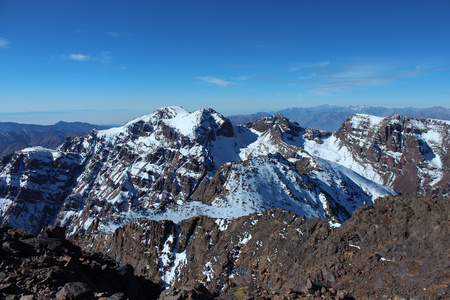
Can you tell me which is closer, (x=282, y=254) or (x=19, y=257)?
(x=19, y=257)

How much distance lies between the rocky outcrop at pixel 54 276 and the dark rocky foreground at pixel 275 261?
0.06 metres

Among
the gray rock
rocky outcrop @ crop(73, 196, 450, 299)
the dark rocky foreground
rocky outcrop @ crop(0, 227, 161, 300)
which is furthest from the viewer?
rocky outcrop @ crop(73, 196, 450, 299)

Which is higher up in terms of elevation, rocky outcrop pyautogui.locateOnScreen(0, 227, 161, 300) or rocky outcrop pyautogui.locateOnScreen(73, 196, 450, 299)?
rocky outcrop pyautogui.locateOnScreen(0, 227, 161, 300)

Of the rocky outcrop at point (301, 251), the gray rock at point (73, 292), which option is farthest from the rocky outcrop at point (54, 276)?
the rocky outcrop at point (301, 251)

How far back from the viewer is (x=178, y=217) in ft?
274

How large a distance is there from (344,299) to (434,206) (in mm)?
20041

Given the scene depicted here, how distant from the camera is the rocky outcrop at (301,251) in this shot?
23.4 m

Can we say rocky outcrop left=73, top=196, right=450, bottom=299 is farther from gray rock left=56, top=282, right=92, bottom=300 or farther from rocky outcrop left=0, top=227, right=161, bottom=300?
rocky outcrop left=0, top=227, right=161, bottom=300

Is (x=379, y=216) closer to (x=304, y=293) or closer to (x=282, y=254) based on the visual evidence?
(x=282, y=254)

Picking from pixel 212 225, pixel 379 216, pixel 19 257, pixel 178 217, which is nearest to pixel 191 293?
pixel 19 257

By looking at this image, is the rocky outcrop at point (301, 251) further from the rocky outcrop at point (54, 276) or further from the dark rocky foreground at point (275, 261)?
the rocky outcrop at point (54, 276)

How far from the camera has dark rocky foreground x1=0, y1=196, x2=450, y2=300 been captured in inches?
695

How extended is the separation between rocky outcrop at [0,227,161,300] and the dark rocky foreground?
61 mm

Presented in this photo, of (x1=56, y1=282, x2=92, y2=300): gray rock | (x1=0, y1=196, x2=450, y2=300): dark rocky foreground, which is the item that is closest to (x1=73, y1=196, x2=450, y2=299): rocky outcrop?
(x1=0, y1=196, x2=450, y2=300): dark rocky foreground
